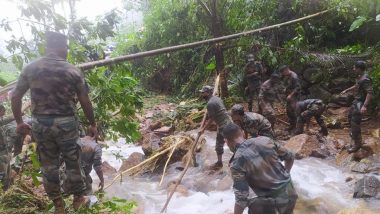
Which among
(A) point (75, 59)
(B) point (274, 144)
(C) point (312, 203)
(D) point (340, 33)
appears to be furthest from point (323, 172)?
(D) point (340, 33)

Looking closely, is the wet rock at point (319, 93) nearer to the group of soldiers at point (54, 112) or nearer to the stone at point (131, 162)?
the stone at point (131, 162)

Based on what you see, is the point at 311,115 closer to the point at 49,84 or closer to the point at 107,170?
the point at 107,170

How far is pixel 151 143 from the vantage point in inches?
359

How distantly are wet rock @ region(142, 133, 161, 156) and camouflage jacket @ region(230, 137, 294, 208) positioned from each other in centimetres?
541

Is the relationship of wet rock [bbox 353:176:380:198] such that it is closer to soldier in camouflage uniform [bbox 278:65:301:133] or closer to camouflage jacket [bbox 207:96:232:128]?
camouflage jacket [bbox 207:96:232:128]

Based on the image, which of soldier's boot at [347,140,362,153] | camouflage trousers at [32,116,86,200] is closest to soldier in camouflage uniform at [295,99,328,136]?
soldier's boot at [347,140,362,153]

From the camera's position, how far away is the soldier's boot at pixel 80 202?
3698mm

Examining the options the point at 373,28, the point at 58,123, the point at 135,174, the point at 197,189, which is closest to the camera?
the point at 58,123

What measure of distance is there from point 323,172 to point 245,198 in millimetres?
4046

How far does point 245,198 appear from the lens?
11.6ft

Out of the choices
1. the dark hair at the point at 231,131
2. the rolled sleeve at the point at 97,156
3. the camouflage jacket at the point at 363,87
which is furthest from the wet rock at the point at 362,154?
the rolled sleeve at the point at 97,156

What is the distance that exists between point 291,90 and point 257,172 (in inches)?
228

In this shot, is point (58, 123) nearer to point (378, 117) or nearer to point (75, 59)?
point (75, 59)

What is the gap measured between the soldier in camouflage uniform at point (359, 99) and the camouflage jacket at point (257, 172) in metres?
3.90
